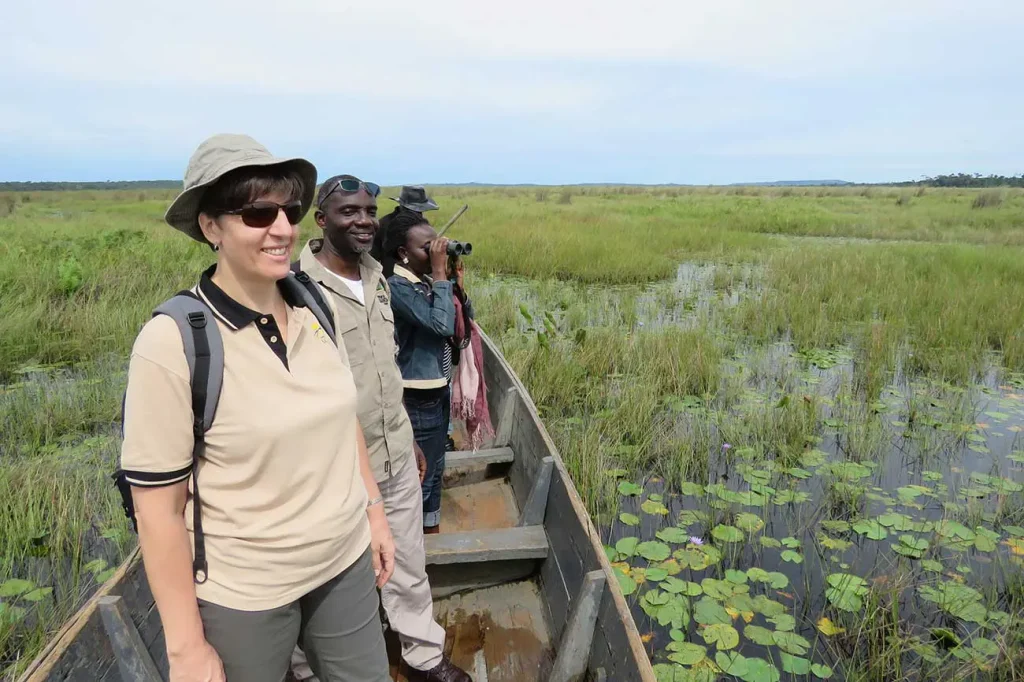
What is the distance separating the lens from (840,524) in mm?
3592

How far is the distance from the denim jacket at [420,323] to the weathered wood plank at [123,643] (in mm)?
1115

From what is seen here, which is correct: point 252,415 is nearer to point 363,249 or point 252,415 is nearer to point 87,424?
point 363,249

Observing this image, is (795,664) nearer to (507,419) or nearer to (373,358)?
(507,419)

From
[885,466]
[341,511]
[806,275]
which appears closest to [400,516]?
[341,511]

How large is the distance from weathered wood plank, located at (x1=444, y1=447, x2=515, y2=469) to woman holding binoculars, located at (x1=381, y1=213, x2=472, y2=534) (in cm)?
96

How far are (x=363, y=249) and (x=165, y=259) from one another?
912cm

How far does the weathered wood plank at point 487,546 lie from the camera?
2525 mm

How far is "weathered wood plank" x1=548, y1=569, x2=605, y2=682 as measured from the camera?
6.71 ft

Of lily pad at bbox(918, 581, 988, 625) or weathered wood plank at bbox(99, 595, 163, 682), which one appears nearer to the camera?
weathered wood plank at bbox(99, 595, 163, 682)

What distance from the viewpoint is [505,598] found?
268 centimetres

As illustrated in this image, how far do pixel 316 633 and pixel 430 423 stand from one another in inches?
45.5

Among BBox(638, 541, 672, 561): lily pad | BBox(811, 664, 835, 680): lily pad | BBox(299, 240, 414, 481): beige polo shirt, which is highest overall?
BBox(299, 240, 414, 481): beige polo shirt

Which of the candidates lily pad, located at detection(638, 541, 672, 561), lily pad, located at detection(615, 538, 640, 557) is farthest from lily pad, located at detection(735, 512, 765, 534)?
lily pad, located at detection(615, 538, 640, 557)

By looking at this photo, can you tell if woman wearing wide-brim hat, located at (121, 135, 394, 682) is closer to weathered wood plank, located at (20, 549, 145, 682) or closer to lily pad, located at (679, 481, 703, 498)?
weathered wood plank, located at (20, 549, 145, 682)
